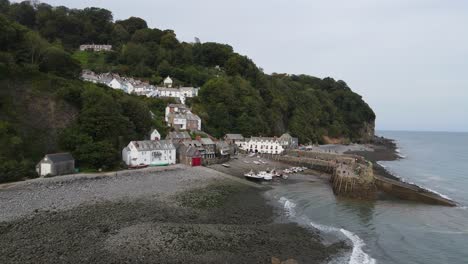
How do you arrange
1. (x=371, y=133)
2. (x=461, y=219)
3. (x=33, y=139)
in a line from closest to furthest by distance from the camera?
(x=461, y=219) < (x=33, y=139) < (x=371, y=133)

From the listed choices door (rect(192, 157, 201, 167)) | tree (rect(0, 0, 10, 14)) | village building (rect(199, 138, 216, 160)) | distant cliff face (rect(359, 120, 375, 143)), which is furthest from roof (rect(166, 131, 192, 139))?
distant cliff face (rect(359, 120, 375, 143))

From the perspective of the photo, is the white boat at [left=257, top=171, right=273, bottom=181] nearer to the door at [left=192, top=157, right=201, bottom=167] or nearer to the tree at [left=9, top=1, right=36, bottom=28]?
the door at [left=192, top=157, right=201, bottom=167]

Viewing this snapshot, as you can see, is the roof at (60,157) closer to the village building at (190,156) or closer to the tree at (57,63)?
the village building at (190,156)

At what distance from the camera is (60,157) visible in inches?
1314

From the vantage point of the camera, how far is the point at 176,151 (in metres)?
48.0

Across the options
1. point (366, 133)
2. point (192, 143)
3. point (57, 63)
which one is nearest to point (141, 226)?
point (192, 143)

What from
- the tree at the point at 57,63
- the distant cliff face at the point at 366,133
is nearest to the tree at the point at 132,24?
the tree at the point at 57,63

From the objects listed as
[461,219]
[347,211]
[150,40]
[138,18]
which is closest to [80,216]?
[347,211]

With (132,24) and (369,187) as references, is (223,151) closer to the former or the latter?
(369,187)

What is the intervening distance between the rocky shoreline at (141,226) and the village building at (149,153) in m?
8.05

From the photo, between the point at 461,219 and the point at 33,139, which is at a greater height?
the point at 33,139

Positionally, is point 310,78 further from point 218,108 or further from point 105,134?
point 105,134

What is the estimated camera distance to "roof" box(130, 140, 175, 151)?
41.6m

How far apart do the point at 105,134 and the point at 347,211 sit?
29.3 m
